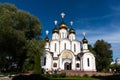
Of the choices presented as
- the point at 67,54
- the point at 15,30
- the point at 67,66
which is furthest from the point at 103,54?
the point at 15,30

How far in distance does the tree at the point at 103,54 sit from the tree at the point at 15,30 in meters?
31.3

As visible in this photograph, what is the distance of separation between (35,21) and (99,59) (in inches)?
1266

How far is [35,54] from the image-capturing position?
3462 centimetres

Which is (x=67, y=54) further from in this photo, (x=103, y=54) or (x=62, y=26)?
(x=103, y=54)

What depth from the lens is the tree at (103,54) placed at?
63.2 m

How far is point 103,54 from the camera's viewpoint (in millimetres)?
64438

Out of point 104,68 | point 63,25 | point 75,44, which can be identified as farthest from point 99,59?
point 63,25

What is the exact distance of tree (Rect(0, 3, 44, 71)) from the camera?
30719mm

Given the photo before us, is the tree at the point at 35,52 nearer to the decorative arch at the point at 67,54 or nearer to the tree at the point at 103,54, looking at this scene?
the decorative arch at the point at 67,54

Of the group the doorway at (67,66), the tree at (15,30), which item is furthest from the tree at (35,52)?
the doorway at (67,66)

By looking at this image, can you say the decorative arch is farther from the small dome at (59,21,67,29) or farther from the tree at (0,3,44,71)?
the tree at (0,3,44,71)

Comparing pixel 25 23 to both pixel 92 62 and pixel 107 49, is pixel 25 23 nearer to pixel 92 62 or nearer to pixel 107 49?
pixel 92 62

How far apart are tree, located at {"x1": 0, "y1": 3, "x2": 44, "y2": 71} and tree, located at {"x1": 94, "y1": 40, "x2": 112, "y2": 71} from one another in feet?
103

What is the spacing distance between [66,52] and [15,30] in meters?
22.9
